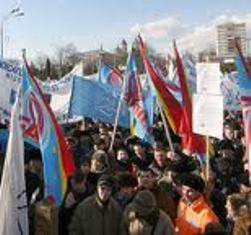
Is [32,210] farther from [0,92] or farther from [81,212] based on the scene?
[0,92]

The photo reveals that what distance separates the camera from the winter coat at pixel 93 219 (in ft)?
20.0

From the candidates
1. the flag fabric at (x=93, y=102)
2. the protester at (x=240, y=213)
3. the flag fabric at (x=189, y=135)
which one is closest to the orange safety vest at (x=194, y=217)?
the protester at (x=240, y=213)

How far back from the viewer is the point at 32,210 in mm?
6043

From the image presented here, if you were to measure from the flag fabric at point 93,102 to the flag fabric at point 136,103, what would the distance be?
88 cm

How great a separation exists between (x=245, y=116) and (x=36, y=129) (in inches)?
84.8

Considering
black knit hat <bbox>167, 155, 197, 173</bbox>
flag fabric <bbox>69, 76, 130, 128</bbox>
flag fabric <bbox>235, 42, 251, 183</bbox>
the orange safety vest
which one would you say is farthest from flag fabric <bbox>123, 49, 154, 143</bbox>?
the orange safety vest

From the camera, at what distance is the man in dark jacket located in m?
6.09

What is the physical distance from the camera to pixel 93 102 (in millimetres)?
13086

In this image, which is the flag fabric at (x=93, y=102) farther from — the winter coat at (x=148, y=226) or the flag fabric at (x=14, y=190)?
the winter coat at (x=148, y=226)

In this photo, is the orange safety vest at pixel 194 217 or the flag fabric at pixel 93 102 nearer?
the orange safety vest at pixel 194 217

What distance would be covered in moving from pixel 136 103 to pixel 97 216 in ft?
19.1

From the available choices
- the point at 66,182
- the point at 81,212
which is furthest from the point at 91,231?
the point at 66,182

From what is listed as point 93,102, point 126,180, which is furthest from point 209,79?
point 93,102

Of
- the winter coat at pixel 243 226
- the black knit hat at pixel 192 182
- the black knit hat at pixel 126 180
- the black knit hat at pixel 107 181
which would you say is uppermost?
the black knit hat at pixel 107 181
